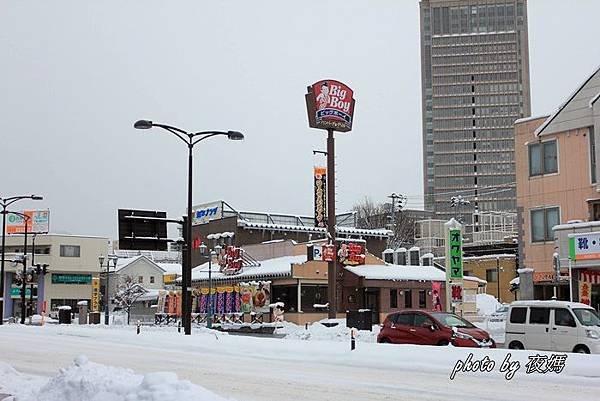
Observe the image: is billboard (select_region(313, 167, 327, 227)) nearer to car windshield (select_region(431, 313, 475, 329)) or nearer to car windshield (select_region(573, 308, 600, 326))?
car windshield (select_region(431, 313, 475, 329))

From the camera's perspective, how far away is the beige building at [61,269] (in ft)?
295

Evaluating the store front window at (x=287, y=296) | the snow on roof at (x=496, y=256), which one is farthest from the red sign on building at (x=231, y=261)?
the snow on roof at (x=496, y=256)

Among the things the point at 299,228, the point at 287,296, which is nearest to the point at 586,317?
the point at 287,296

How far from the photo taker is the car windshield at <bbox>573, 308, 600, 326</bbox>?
24.0 meters

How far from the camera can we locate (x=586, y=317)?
24125 mm

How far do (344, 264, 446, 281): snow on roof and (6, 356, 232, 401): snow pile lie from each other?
1609 inches

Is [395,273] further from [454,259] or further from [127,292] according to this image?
[127,292]

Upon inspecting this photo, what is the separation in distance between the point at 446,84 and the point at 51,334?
6199 inches

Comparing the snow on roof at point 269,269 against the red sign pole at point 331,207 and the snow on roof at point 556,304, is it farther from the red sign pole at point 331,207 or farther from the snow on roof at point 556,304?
the snow on roof at point 556,304

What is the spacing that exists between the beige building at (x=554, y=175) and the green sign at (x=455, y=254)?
16.0 ft

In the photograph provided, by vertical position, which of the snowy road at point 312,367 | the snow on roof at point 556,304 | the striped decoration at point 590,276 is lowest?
the snowy road at point 312,367

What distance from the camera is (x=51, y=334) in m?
41.7

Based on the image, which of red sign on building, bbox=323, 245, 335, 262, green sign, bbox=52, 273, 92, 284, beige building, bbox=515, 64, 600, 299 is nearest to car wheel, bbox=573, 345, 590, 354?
beige building, bbox=515, 64, 600, 299

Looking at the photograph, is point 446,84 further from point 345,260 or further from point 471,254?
point 345,260
